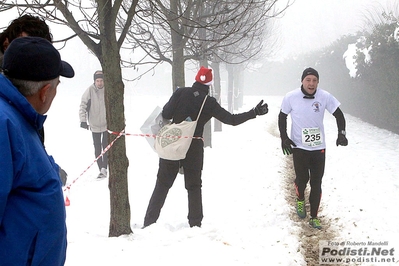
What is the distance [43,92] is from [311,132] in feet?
12.8

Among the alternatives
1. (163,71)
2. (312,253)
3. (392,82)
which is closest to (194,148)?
(312,253)

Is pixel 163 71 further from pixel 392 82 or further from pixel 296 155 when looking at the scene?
pixel 296 155

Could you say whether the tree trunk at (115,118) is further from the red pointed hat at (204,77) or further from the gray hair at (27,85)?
the gray hair at (27,85)

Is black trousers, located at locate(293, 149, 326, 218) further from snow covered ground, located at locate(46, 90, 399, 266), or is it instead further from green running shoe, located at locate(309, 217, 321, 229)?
snow covered ground, located at locate(46, 90, 399, 266)

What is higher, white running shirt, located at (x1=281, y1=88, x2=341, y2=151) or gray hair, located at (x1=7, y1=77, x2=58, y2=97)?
gray hair, located at (x1=7, y1=77, x2=58, y2=97)

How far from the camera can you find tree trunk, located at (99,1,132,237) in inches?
144

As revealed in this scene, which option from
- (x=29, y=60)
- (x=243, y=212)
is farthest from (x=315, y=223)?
(x=29, y=60)

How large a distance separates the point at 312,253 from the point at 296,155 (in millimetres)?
1436

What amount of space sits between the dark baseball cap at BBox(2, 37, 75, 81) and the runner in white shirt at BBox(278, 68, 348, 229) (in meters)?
3.84

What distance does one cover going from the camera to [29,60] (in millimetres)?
1505

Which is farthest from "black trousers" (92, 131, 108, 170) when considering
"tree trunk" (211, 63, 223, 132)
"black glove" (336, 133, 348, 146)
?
"tree trunk" (211, 63, 223, 132)

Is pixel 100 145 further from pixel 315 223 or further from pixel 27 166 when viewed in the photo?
pixel 27 166

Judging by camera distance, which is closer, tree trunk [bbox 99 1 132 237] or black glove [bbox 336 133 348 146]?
tree trunk [bbox 99 1 132 237]

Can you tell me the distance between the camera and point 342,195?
19.4 feet
